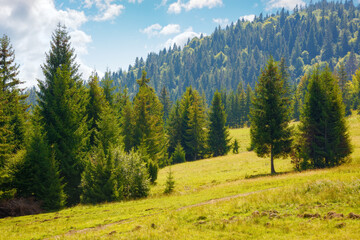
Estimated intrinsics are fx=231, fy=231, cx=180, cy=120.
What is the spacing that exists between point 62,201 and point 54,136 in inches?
286

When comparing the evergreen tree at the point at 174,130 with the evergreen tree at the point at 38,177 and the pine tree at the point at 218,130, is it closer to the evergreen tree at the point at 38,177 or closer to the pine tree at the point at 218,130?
the pine tree at the point at 218,130

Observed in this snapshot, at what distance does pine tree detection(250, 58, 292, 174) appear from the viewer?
27.6m

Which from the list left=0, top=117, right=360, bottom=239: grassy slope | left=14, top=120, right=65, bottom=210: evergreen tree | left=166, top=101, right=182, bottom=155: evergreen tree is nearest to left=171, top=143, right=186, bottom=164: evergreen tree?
left=166, top=101, right=182, bottom=155: evergreen tree

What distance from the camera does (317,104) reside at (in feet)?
91.7

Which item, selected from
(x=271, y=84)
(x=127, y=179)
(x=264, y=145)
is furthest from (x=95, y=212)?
(x=271, y=84)

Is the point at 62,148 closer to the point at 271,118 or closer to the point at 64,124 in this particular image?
the point at 64,124

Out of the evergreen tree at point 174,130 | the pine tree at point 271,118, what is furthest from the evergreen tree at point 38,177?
the evergreen tree at point 174,130

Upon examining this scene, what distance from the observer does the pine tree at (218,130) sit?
57.5 m

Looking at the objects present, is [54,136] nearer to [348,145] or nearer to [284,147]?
[284,147]

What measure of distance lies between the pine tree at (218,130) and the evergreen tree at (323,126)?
95.1 ft

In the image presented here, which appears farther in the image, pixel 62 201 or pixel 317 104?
pixel 317 104

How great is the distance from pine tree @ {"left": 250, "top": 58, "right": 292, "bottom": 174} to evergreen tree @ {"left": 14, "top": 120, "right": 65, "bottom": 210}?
73.8 ft

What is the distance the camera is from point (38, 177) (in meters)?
21.9

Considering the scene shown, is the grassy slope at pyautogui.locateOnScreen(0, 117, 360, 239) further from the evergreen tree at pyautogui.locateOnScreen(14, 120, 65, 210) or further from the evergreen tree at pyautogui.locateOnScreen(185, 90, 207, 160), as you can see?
the evergreen tree at pyautogui.locateOnScreen(185, 90, 207, 160)
